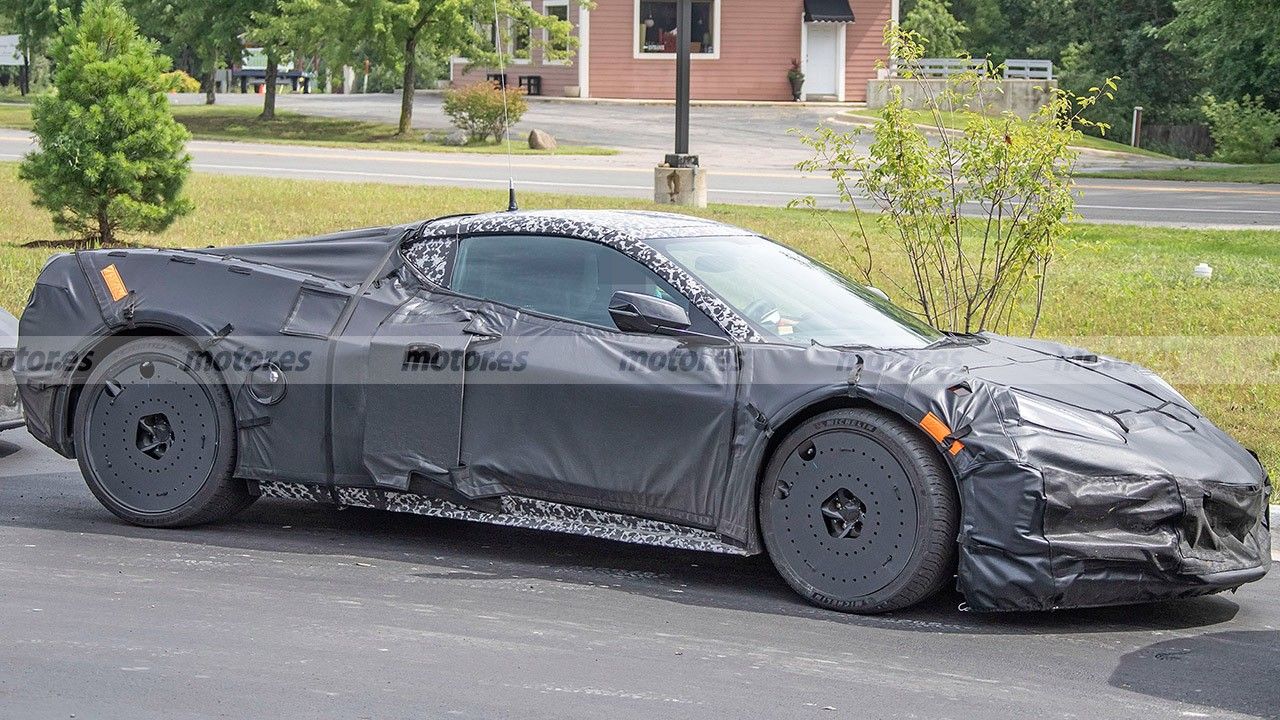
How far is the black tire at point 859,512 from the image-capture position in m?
5.53

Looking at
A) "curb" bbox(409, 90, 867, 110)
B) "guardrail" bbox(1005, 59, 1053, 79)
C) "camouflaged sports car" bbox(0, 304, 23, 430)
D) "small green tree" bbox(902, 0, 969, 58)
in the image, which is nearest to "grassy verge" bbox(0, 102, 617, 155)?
"curb" bbox(409, 90, 867, 110)

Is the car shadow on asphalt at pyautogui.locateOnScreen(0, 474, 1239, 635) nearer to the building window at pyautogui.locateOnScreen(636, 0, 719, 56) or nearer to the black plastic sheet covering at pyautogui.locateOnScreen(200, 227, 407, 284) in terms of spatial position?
the black plastic sheet covering at pyautogui.locateOnScreen(200, 227, 407, 284)

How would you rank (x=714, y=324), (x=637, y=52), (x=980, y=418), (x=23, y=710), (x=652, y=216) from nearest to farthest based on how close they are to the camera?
(x=23, y=710) → (x=980, y=418) → (x=714, y=324) → (x=652, y=216) → (x=637, y=52)

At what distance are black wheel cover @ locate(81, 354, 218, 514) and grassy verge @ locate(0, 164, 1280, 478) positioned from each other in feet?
17.8

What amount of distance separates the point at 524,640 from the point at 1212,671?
2301mm

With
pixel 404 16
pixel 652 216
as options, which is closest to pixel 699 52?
pixel 404 16

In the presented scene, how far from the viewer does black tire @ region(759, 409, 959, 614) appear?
5.53 metres

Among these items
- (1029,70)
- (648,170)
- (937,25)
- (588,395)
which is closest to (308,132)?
(648,170)

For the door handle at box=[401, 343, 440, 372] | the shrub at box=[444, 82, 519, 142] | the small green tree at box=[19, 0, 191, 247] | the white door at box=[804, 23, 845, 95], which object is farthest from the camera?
the white door at box=[804, 23, 845, 95]

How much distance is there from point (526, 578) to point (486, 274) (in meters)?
1.30

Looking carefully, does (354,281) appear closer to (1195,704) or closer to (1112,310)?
(1195,704)

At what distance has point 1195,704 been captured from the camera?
4.84 metres

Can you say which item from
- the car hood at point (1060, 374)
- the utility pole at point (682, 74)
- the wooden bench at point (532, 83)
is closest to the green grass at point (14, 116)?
the wooden bench at point (532, 83)

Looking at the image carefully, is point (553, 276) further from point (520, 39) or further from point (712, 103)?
point (712, 103)
